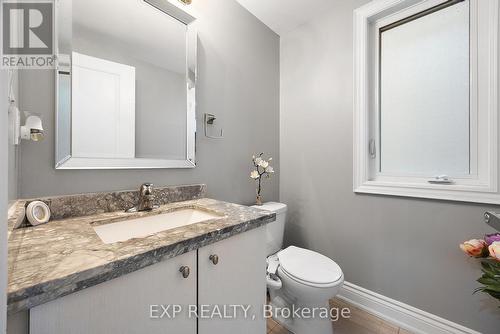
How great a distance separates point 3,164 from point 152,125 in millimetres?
910

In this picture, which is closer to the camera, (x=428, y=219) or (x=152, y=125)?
(x=152, y=125)

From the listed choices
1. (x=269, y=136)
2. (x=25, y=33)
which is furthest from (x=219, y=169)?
(x=25, y=33)

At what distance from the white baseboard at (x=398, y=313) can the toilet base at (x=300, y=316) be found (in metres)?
0.37

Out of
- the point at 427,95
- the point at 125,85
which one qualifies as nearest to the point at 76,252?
the point at 125,85

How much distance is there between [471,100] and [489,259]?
2.85ft

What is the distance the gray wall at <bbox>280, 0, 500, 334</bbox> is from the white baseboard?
4 centimetres

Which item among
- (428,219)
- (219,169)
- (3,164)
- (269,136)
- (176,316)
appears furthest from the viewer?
(269,136)

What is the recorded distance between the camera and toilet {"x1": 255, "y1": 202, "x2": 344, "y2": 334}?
111cm

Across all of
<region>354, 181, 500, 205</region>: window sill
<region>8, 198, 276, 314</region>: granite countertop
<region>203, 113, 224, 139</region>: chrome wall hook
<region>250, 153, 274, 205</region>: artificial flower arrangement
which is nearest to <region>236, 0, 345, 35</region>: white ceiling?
<region>203, 113, 224, 139</region>: chrome wall hook

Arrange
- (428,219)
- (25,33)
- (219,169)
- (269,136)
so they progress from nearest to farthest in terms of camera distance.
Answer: (25,33)
(428,219)
(219,169)
(269,136)

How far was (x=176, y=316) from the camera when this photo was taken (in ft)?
2.12

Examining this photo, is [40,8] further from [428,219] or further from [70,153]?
[428,219]

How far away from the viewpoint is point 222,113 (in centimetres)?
151

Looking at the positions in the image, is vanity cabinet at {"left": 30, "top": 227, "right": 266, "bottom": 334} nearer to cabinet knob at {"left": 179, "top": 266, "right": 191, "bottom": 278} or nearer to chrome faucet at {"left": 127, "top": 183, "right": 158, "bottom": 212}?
cabinet knob at {"left": 179, "top": 266, "right": 191, "bottom": 278}
